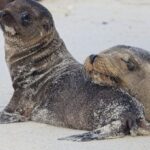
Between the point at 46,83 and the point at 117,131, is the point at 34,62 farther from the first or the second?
the point at 117,131

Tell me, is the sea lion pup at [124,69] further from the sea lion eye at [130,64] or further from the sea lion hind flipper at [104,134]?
the sea lion hind flipper at [104,134]

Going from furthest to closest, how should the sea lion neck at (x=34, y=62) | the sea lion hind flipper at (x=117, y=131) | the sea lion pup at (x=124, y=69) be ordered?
the sea lion neck at (x=34, y=62), the sea lion pup at (x=124, y=69), the sea lion hind flipper at (x=117, y=131)

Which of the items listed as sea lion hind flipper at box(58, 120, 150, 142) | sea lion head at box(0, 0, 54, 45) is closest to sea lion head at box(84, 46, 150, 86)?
sea lion hind flipper at box(58, 120, 150, 142)

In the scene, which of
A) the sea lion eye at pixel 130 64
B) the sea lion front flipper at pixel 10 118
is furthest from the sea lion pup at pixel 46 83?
the sea lion eye at pixel 130 64

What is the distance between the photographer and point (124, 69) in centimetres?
726

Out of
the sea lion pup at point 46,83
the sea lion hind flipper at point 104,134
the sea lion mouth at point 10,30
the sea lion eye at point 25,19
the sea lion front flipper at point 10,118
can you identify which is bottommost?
the sea lion front flipper at point 10,118

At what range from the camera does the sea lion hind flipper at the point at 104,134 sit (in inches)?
272

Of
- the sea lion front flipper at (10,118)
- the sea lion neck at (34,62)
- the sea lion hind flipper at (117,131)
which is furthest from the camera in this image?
the sea lion neck at (34,62)

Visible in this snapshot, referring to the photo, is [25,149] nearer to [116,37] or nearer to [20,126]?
[20,126]

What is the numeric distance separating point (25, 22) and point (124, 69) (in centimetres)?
117

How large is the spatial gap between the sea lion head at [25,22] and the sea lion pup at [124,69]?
79 cm

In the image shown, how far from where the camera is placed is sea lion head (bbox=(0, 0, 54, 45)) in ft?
26.0

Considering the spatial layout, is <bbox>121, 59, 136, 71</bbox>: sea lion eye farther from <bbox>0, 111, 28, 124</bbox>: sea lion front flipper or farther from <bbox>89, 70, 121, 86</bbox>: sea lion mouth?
<bbox>0, 111, 28, 124</bbox>: sea lion front flipper

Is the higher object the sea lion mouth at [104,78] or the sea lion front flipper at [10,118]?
the sea lion mouth at [104,78]
